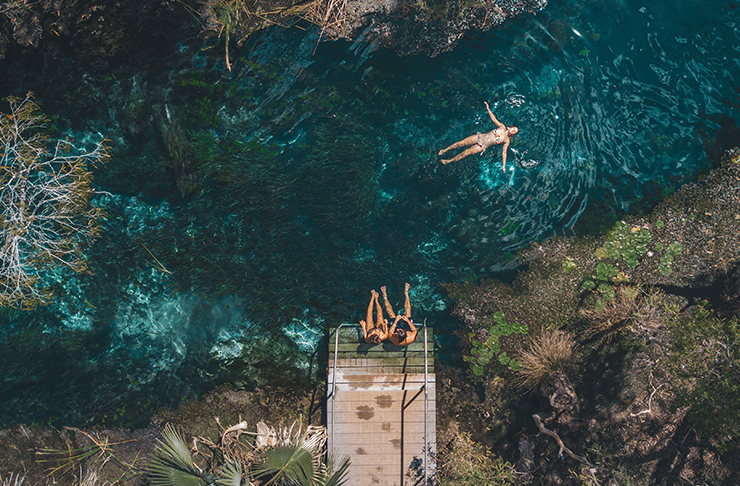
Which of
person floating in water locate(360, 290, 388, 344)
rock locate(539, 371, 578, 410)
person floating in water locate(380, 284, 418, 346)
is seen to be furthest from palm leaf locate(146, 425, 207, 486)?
rock locate(539, 371, 578, 410)

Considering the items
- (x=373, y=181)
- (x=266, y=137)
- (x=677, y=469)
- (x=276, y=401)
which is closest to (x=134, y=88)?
(x=266, y=137)

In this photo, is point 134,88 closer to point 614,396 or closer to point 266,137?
point 266,137

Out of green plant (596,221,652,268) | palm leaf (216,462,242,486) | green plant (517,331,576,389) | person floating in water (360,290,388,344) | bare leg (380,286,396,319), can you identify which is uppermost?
green plant (596,221,652,268)

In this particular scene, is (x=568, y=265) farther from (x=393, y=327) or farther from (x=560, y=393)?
(x=393, y=327)

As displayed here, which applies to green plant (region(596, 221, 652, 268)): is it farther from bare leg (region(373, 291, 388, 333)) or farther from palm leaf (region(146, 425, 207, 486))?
palm leaf (region(146, 425, 207, 486))

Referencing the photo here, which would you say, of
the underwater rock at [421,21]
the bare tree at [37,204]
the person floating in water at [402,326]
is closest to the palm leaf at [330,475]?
the person floating in water at [402,326]

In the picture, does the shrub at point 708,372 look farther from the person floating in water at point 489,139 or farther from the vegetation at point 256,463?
the vegetation at point 256,463
